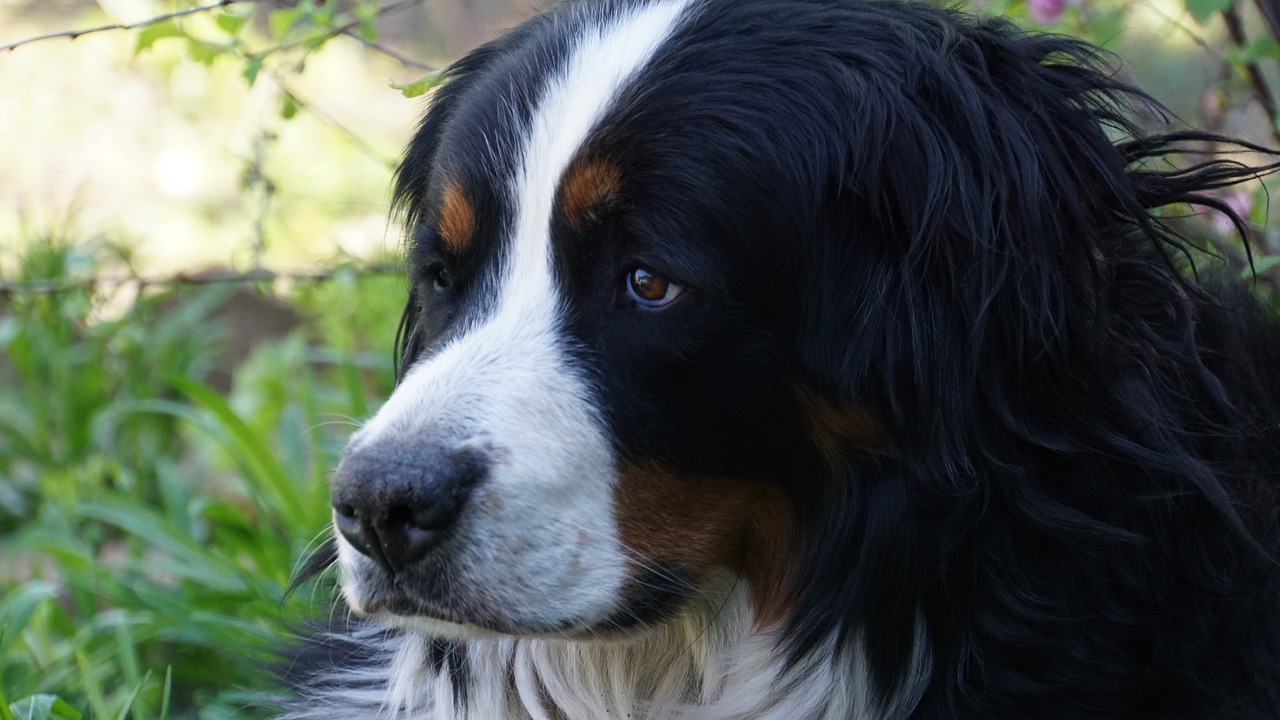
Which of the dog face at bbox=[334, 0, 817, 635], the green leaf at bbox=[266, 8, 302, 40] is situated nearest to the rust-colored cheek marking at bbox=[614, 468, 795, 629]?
the dog face at bbox=[334, 0, 817, 635]

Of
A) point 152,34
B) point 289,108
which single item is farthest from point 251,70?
point 289,108

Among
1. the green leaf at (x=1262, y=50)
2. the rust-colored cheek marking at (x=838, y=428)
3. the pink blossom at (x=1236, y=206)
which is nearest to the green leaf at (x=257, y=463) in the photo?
the rust-colored cheek marking at (x=838, y=428)

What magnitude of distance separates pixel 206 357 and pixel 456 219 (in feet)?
12.9

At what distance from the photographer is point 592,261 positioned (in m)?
2.28

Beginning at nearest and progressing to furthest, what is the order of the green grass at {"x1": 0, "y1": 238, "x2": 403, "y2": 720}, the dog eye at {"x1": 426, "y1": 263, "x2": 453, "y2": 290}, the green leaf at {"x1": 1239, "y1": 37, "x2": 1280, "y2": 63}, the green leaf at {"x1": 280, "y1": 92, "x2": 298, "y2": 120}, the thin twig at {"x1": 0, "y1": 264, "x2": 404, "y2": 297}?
the dog eye at {"x1": 426, "y1": 263, "x2": 453, "y2": 290} → the green leaf at {"x1": 1239, "y1": 37, "x2": 1280, "y2": 63} → the green grass at {"x1": 0, "y1": 238, "x2": 403, "y2": 720} → the green leaf at {"x1": 280, "y1": 92, "x2": 298, "y2": 120} → the thin twig at {"x1": 0, "y1": 264, "x2": 404, "y2": 297}

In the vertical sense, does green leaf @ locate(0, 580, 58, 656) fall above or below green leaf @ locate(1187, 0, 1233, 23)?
below

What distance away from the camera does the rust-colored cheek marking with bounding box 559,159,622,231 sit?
7.39 ft

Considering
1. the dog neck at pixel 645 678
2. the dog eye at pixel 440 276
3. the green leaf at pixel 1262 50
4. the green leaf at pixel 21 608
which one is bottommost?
the green leaf at pixel 21 608

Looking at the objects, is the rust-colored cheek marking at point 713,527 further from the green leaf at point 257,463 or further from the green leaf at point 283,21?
the green leaf at point 257,463

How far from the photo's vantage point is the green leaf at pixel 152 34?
10.9ft

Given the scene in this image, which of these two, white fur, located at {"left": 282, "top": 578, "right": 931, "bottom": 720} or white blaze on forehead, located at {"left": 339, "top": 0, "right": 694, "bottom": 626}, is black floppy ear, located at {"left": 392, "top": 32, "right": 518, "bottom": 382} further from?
white fur, located at {"left": 282, "top": 578, "right": 931, "bottom": 720}

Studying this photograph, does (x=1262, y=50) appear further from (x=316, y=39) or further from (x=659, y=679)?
(x=316, y=39)

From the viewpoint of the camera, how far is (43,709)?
282cm

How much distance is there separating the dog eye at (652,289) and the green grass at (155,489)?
91 centimetres
